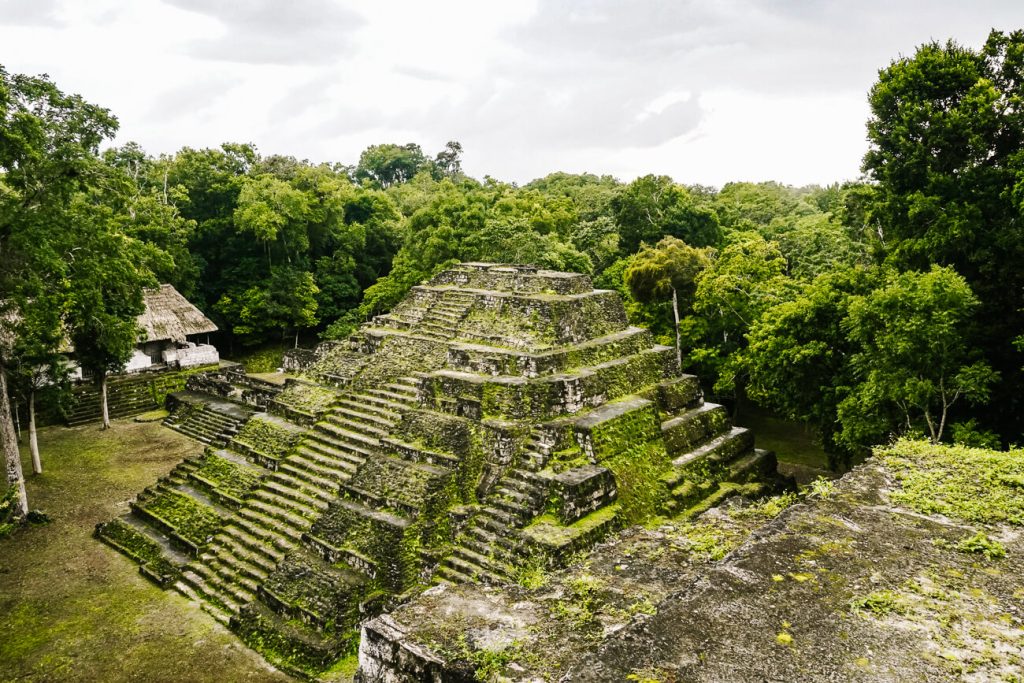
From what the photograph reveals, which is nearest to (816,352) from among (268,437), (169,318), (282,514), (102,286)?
(282,514)

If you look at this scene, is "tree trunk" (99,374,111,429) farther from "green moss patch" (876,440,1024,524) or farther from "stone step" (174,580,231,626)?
"green moss patch" (876,440,1024,524)

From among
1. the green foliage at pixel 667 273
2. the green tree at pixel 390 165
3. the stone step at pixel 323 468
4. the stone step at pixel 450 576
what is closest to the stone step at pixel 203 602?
the stone step at pixel 323 468

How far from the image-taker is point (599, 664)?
13.3 feet

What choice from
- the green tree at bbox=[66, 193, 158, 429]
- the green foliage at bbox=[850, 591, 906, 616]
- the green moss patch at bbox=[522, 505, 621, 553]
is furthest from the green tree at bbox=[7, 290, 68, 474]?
the green foliage at bbox=[850, 591, 906, 616]

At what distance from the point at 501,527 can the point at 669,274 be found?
39.3 feet

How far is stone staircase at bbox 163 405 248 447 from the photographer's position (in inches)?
706

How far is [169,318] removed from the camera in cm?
2381

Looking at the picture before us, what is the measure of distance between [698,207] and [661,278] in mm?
7075

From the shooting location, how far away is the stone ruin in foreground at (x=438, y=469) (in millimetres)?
9625

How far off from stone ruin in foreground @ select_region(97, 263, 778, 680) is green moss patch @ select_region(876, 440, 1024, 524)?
426 cm

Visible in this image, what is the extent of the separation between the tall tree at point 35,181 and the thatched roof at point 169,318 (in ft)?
33.9

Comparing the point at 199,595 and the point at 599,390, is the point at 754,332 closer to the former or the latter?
the point at 599,390

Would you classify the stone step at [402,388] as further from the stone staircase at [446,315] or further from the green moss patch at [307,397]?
the stone staircase at [446,315]

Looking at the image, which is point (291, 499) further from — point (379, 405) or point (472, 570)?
point (472, 570)
